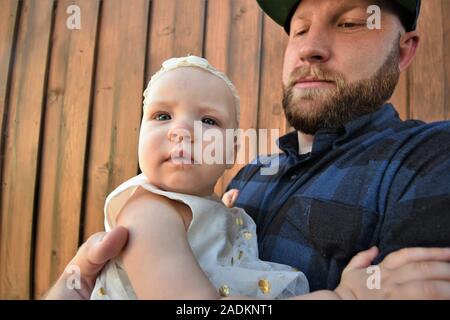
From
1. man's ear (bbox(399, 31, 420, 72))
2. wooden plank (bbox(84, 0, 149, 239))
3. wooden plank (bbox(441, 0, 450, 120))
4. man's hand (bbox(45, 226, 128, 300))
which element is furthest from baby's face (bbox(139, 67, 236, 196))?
wooden plank (bbox(441, 0, 450, 120))

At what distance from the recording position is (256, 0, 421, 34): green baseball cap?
4.06 ft


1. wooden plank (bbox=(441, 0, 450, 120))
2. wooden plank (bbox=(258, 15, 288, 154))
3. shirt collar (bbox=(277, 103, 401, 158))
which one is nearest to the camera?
shirt collar (bbox=(277, 103, 401, 158))

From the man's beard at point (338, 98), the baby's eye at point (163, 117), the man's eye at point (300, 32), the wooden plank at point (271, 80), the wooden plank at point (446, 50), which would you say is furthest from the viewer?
the wooden plank at point (271, 80)

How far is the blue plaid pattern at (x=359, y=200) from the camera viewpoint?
71 centimetres

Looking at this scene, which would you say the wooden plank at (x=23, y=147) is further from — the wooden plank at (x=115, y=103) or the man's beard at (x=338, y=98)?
the man's beard at (x=338, y=98)

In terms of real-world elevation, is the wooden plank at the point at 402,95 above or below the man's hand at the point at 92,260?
above

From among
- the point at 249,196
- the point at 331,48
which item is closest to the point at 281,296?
the point at 249,196

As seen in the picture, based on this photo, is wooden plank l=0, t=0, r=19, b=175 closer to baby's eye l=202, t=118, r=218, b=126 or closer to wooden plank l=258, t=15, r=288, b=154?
wooden plank l=258, t=15, r=288, b=154

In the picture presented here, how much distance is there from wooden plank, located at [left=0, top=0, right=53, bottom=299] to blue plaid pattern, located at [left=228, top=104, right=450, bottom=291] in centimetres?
162

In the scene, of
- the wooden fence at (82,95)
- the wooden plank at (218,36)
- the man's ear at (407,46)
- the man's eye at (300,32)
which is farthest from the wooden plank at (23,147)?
the man's ear at (407,46)

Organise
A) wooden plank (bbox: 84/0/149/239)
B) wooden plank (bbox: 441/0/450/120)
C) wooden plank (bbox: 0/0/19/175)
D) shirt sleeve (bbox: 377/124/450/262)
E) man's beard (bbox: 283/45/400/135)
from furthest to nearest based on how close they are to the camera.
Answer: wooden plank (bbox: 0/0/19/175)
wooden plank (bbox: 84/0/149/239)
wooden plank (bbox: 441/0/450/120)
man's beard (bbox: 283/45/400/135)
shirt sleeve (bbox: 377/124/450/262)

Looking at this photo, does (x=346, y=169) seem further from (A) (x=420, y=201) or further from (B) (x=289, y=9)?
(B) (x=289, y=9)

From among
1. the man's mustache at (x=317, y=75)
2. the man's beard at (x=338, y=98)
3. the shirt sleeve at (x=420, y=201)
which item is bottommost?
the shirt sleeve at (x=420, y=201)

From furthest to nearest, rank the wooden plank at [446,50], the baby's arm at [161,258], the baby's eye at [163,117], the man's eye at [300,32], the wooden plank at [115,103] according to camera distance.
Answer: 1. the wooden plank at [115,103]
2. the wooden plank at [446,50]
3. the man's eye at [300,32]
4. the baby's eye at [163,117]
5. the baby's arm at [161,258]
